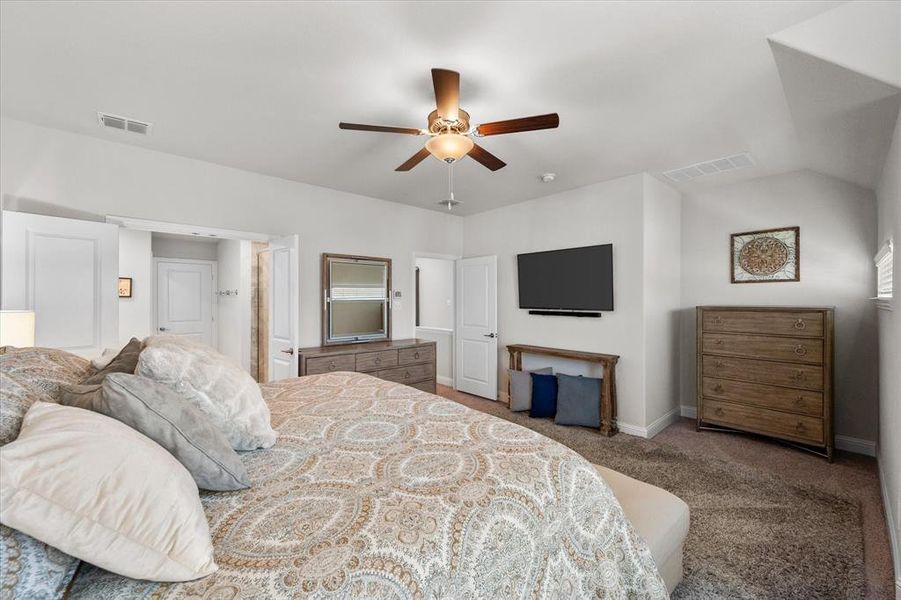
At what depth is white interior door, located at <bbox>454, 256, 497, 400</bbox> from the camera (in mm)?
5148

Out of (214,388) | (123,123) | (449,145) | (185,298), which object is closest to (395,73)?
(449,145)

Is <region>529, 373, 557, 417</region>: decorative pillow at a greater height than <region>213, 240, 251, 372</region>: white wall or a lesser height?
lesser

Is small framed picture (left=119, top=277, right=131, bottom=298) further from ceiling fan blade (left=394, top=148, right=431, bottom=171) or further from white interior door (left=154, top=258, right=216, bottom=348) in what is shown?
ceiling fan blade (left=394, top=148, right=431, bottom=171)

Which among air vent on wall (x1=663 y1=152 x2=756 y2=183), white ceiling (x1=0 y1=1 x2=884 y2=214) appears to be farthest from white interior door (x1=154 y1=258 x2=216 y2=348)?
air vent on wall (x1=663 y1=152 x2=756 y2=183)

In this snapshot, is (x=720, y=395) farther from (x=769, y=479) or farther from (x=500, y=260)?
(x=500, y=260)

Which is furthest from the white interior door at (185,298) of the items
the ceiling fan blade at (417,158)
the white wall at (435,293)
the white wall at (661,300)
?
the white wall at (661,300)

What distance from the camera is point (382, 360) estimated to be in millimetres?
4176

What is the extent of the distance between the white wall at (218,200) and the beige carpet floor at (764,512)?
114 inches

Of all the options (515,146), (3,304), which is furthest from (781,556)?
(3,304)

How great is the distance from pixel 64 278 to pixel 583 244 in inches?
182

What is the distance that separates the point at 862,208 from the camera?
11.2ft

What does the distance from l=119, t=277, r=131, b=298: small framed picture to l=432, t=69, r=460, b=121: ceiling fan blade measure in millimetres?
4918

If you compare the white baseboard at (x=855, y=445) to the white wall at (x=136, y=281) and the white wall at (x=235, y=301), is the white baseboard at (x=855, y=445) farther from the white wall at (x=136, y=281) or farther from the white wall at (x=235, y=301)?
the white wall at (x=136, y=281)

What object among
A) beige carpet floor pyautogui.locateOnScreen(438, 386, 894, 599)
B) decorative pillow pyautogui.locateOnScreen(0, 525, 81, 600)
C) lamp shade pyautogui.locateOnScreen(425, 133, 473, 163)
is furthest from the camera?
lamp shade pyautogui.locateOnScreen(425, 133, 473, 163)
